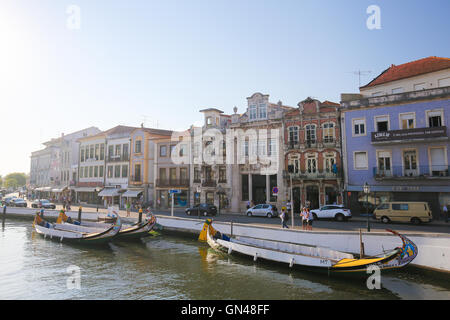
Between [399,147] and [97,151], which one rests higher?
[97,151]

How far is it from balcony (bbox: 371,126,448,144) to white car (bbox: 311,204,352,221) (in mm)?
8244

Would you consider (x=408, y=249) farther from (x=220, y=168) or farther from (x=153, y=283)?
(x=220, y=168)

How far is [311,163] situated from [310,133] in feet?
11.5

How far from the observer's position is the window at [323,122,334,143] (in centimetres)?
3469

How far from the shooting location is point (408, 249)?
44.9 ft

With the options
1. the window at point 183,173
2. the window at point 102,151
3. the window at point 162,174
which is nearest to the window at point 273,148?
the window at point 183,173

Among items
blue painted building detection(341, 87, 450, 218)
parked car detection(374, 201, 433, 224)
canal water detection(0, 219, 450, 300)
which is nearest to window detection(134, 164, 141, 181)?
canal water detection(0, 219, 450, 300)

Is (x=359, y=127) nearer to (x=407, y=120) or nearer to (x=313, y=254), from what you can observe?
(x=407, y=120)

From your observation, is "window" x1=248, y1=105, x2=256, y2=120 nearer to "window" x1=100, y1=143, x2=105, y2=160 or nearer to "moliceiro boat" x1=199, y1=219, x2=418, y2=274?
"moliceiro boat" x1=199, y1=219, x2=418, y2=274

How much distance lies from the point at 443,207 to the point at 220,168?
24.9 meters

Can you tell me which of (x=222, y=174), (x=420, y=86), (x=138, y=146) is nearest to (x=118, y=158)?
(x=138, y=146)

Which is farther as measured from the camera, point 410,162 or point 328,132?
point 328,132

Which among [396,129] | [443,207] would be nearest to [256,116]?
[396,129]

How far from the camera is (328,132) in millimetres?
34938
